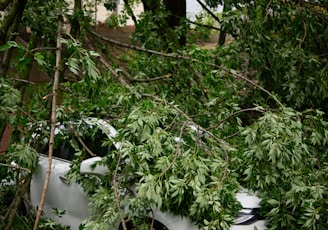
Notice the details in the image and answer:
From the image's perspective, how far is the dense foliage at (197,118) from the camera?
3742 millimetres

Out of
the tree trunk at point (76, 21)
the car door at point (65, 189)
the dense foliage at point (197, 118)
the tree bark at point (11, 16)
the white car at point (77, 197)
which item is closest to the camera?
the dense foliage at point (197, 118)

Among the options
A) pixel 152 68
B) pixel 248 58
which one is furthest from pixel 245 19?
pixel 152 68

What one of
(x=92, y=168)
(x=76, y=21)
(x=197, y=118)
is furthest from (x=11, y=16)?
(x=197, y=118)

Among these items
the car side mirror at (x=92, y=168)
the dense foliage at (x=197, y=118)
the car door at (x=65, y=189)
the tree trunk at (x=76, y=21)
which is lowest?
the car door at (x=65, y=189)

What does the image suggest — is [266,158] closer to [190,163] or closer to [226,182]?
[226,182]

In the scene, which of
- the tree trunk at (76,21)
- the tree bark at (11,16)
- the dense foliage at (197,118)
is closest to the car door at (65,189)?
the dense foliage at (197,118)

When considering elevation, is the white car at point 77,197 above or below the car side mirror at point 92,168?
below

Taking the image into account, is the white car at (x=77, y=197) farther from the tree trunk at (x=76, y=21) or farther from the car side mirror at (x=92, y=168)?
the tree trunk at (x=76, y=21)

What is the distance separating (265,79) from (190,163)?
3408mm

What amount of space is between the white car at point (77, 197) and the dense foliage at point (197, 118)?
0.15m

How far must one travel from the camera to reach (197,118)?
5.46 m

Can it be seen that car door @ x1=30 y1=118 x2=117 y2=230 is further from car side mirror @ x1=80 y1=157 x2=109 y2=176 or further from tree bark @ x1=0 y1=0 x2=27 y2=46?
tree bark @ x1=0 y1=0 x2=27 y2=46

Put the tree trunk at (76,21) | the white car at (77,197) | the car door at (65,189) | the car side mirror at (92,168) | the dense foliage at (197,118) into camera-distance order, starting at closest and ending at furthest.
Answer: the dense foliage at (197,118) → the car side mirror at (92,168) → the white car at (77,197) → the car door at (65,189) → the tree trunk at (76,21)

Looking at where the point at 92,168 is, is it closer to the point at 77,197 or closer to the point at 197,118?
the point at 197,118
